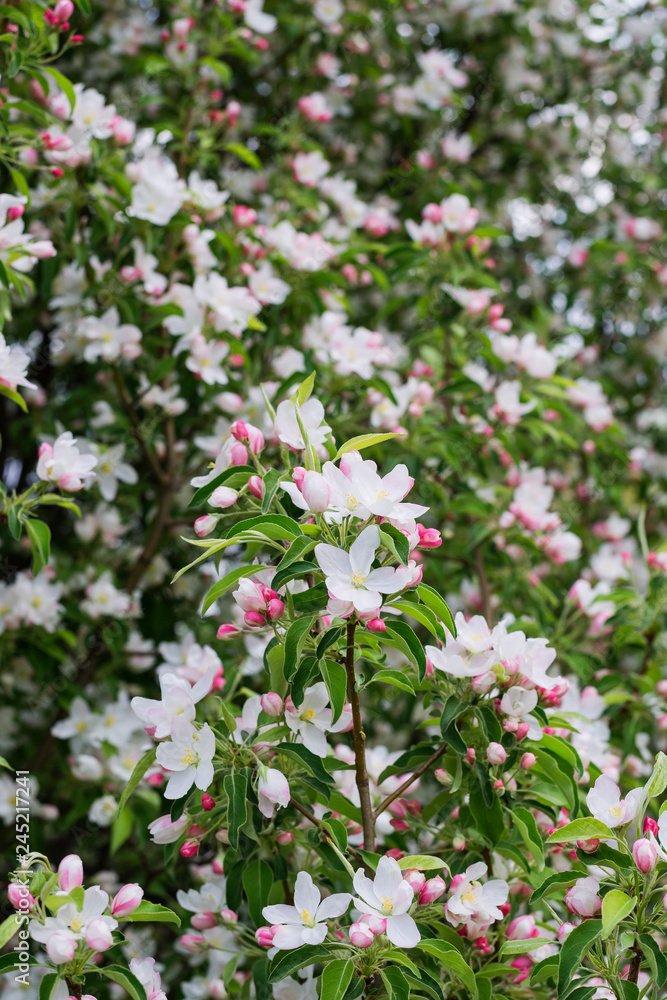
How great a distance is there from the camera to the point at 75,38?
2.25 metres

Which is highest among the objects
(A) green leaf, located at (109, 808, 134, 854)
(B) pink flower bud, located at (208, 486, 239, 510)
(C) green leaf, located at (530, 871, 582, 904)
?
(B) pink flower bud, located at (208, 486, 239, 510)

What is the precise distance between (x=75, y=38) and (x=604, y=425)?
78.2 inches

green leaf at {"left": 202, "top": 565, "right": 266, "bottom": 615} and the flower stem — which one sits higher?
green leaf at {"left": 202, "top": 565, "right": 266, "bottom": 615}

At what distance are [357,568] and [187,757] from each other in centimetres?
40

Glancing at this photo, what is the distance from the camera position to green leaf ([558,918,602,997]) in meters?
1.14

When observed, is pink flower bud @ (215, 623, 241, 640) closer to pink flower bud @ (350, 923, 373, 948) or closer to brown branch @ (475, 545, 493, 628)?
pink flower bud @ (350, 923, 373, 948)

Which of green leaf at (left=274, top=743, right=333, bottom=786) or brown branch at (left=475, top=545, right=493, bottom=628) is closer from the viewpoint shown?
green leaf at (left=274, top=743, right=333, bottom=786)

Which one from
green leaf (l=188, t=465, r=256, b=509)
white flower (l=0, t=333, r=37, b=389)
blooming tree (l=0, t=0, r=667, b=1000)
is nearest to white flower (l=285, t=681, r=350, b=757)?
blooming tree (l=0, t=0, r=667, b=1000)

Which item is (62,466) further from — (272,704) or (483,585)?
(483,585)

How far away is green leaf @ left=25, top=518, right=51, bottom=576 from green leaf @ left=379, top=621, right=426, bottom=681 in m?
0.83

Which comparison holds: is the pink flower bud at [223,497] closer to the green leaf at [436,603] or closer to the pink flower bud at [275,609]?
the pink flower bud at [275,609]

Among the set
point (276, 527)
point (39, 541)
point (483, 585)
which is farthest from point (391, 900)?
point (483, 585)

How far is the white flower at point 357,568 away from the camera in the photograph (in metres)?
1.18

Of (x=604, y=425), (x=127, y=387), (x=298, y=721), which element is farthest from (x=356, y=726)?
(x=604, y=425)
